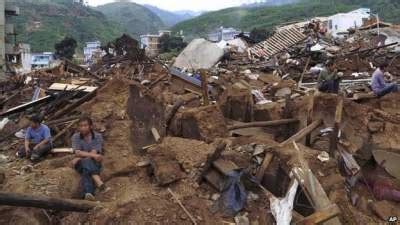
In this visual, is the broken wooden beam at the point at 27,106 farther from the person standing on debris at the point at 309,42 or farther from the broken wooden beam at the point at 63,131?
the person standing on debris at the point at 309,42

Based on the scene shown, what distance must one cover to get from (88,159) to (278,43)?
72.9 ft

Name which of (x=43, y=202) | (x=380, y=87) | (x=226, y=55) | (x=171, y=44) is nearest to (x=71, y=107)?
(x=43, y=202)

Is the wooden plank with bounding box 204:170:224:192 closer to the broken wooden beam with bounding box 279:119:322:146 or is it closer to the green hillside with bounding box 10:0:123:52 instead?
the broken wooden beam with bounding box 279:119:322:146

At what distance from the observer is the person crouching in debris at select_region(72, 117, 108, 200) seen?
5.65m

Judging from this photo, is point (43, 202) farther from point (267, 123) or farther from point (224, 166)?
point (267, 123)

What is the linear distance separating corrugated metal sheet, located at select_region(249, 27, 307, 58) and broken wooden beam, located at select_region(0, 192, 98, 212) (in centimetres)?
2050

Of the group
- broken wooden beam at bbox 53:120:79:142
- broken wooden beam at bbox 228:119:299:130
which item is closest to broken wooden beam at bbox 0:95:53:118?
broken wooden beam at bbox 53:120:79:142

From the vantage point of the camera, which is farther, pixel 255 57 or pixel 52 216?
pixel 255 57

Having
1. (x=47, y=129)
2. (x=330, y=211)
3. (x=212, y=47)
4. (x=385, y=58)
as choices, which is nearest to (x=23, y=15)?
(x=212, y=47)

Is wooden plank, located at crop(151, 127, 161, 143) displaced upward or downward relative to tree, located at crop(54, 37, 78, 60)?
downward

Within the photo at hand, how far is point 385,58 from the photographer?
1762 cm

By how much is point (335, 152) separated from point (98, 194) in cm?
332

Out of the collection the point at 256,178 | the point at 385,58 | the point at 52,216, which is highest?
the point at 385,58

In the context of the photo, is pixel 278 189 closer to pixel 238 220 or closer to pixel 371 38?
pixel 238 220
